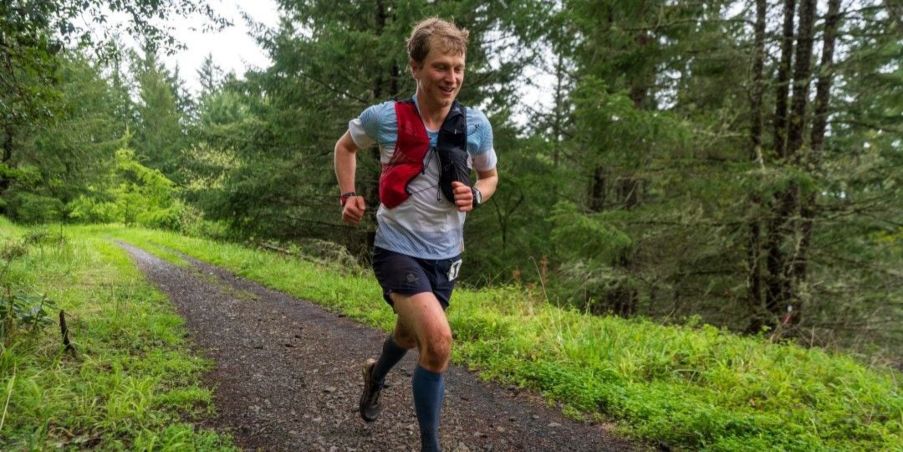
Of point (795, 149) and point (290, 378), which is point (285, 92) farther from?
point (795, 149)

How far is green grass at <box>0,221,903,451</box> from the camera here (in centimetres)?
296

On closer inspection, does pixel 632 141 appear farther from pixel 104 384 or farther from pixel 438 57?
pixel 104 384

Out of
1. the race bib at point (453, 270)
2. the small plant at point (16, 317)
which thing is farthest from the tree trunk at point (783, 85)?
the small plant at point (16, 317)

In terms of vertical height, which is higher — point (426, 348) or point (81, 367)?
point (426, 348)

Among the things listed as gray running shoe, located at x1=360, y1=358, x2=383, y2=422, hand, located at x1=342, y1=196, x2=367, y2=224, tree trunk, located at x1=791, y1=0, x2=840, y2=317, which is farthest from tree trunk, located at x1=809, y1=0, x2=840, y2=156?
gray running shoe, located at x1=360, y1=358, x2=383, y2=422

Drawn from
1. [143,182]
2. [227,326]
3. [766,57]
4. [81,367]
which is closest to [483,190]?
[81,367]

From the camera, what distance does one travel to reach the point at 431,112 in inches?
95.0

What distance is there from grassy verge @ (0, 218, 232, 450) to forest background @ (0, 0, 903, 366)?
2043mm

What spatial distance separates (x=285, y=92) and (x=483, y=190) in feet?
30.2

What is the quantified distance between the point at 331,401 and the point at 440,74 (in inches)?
92.4

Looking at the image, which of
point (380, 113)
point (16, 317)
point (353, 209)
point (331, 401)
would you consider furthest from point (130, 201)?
point (380, 113)

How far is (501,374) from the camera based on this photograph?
162 inches

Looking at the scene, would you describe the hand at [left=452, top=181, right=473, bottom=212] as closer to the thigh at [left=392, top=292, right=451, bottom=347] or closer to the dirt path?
the thigh at [left=392, top=292, right=451, bottom=347]

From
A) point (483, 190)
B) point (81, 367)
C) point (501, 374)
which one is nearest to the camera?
point (483, 190)
